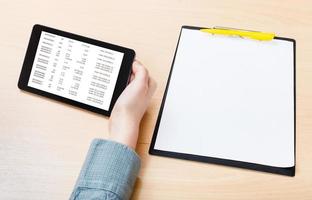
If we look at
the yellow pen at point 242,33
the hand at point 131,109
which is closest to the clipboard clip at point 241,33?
the yellow pen at point 242,33

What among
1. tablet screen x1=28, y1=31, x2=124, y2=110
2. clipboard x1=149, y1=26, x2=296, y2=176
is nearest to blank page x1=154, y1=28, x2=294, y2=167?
clipboard x1=149, y1=26, x2=296, y2=176

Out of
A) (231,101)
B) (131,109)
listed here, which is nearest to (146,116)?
(131,109)

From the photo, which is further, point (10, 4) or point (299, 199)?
point (10, 4)

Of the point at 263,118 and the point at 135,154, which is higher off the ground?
the point at 263,118

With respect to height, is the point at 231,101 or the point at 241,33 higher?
the point at 241,33

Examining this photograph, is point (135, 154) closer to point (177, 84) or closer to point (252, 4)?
point (177, 84)

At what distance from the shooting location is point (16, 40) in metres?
0.75

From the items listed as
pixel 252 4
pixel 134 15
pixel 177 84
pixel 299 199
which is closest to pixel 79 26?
pixel 134 15

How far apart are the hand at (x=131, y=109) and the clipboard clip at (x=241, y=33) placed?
154 mm

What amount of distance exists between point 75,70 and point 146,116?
148 mm

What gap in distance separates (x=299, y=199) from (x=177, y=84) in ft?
0.88

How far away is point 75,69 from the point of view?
0.69 metres

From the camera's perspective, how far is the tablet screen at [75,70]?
674 mm

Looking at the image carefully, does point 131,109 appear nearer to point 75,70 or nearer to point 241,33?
point 75,70
